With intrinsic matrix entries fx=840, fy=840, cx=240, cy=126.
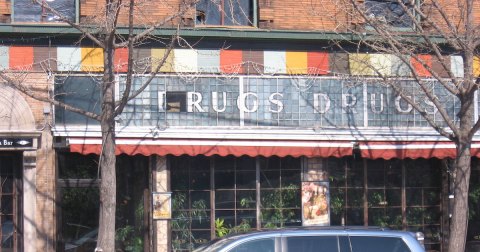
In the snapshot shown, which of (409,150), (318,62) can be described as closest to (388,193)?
(409,150)

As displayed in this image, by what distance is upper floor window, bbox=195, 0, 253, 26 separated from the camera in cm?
1684

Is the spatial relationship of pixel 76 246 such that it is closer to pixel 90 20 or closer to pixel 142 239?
pixel 142 239

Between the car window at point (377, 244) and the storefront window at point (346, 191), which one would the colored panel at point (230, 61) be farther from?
the car window at point (377, 244)

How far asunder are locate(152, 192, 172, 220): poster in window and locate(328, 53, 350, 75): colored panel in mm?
4223

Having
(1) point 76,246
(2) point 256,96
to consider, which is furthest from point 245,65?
(1) point 76,246

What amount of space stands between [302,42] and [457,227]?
16.9ft

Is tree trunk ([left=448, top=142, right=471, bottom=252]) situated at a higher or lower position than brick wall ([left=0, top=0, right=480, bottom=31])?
lower

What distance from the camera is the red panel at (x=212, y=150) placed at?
15820mm

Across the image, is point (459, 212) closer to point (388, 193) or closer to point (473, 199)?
point (388, 193)

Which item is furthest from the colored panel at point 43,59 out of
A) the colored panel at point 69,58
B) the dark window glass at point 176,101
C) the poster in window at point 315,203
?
the poster in window at point 315,203

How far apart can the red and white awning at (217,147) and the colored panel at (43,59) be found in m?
1.52

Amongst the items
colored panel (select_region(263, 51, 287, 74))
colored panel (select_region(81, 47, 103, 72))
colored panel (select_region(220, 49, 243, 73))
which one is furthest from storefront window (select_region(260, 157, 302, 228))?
colored panel (select_region(81, 47, 103, 72))

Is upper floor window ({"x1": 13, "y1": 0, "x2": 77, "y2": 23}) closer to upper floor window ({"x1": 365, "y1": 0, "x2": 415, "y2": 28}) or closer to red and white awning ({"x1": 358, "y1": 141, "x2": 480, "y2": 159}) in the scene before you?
upper floor window ({"x1": 365, "y1": 0, "x2": 415, "y2": 28})

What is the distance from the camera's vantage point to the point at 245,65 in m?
16.8
